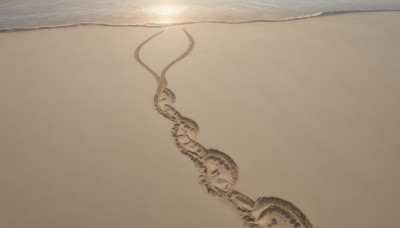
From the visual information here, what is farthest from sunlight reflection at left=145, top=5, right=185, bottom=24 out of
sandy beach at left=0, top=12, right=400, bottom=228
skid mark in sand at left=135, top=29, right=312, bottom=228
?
skid mark in sand at left=135, top=29, right=312, bottom=228

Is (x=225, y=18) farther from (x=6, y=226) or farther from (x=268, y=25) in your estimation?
(x=6, y=226)

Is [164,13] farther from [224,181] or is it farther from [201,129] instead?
[224,181]

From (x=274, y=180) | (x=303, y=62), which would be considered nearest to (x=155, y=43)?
(x=303, y=62)

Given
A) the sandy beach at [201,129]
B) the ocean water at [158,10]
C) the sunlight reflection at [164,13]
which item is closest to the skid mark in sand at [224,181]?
the sandy beach at [201,129]

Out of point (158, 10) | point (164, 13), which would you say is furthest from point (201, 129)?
point (158, 10)

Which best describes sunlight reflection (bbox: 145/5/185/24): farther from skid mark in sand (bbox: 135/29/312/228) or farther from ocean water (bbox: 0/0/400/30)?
skid mark in sand (bbox: 135/29/312/228)

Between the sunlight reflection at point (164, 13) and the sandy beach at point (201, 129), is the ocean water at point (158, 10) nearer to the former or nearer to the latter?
Result: the sunlight reflection at point (164, 13)
